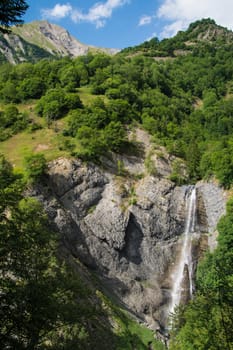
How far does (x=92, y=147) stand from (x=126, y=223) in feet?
37.8

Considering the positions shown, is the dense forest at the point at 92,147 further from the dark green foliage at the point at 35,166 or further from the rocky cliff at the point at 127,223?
the rocky cliff at the point at 127,223

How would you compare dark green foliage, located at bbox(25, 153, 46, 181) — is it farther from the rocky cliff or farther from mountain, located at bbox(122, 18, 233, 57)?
mountain, located at bbox(122, 18, 233, 57)

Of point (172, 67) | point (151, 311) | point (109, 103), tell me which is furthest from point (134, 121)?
point (172, 67)

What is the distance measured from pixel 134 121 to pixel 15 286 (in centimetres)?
5283

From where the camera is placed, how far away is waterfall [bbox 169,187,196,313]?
3934 centimetres

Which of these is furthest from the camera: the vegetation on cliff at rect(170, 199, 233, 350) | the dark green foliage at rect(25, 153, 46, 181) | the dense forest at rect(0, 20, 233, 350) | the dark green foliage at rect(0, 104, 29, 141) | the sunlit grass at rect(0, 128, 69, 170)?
the dark green foliage at rect(0, 104, 29, 141)

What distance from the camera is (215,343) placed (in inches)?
504

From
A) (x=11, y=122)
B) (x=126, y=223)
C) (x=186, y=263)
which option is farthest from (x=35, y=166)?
(x=186, y=263)

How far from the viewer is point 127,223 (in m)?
42.4

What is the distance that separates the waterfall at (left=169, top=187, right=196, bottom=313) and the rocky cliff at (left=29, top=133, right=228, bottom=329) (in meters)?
0.62

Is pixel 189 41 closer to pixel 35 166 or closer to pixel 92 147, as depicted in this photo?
pixel 92 147

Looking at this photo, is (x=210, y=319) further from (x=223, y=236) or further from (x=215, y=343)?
(x=223, y=236)

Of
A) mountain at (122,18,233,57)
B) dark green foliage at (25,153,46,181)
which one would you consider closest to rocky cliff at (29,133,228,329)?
dark green foliage at (25,153,46,181)

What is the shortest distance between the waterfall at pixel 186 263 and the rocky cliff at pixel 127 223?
616 mm
